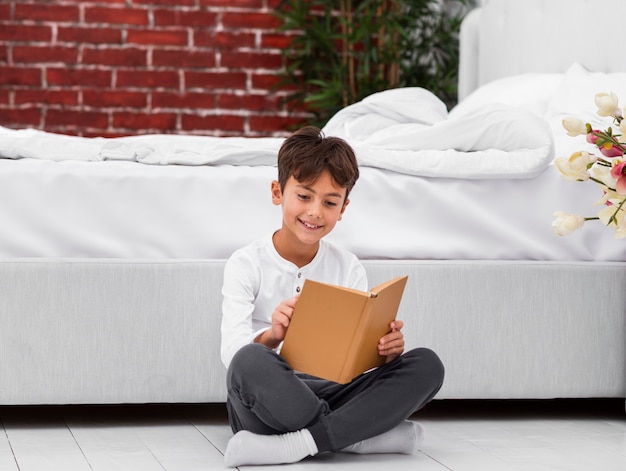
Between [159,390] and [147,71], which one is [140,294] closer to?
[159,390]

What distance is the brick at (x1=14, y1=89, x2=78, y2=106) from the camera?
164 inches

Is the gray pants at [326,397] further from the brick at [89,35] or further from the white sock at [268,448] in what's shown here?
the brick at [89,35]

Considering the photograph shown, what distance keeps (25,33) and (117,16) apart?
1.30 ft

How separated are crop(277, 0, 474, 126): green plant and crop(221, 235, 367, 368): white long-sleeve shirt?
233cm

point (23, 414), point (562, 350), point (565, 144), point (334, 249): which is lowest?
point (23, 414)

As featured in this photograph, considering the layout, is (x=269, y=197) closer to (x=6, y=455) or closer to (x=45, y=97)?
(x=6, y=455)

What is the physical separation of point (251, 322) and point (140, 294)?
330 mm

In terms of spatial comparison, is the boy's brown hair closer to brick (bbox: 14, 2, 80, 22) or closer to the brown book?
the brown book

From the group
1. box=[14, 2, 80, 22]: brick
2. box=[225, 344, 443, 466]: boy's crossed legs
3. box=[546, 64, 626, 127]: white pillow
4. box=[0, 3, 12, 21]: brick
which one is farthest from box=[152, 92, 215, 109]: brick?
box=[225, 344, 443, 466]: boy's crossed legs

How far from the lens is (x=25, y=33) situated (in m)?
4.14

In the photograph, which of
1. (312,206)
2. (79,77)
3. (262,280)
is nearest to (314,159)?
(312,206)

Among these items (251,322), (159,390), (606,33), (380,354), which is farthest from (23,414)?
(606,33)

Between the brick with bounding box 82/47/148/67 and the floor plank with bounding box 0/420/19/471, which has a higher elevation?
the brick with bounding box 82/47/148/67

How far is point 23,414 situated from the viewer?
2.05 metres
